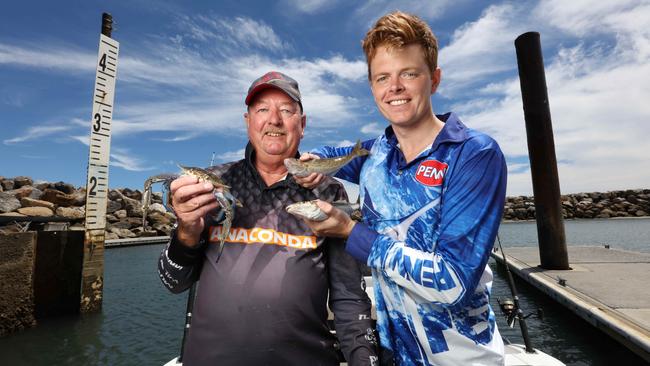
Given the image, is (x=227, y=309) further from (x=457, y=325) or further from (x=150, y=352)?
(x=150, y=352)

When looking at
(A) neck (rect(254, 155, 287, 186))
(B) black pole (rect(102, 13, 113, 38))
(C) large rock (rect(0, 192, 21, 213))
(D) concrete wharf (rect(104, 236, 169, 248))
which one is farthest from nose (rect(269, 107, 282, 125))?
(D) concrete wharf (rect(104, 236, 169, 248))

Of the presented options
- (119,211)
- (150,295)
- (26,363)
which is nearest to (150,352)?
(26,363)

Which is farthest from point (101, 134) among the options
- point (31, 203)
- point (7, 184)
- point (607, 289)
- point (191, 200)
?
point (7, 184)

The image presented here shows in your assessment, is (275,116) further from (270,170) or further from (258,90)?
(270,170)

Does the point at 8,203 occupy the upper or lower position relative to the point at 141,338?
upper

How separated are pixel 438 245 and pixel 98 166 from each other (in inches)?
498

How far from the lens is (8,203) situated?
30688 millimetres

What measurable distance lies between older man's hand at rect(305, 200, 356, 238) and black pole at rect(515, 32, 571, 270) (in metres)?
14.3

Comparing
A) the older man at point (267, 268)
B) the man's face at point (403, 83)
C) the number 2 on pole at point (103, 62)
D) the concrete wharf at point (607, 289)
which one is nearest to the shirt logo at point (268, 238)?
the older man at point (267, 268)

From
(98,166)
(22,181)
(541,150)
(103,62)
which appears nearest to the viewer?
(98,166)

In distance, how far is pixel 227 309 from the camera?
2.59 m

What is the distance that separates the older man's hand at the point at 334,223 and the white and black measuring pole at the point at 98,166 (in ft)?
38.6

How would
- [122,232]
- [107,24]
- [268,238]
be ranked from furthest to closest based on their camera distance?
[122,232], [107,24], [268,238]

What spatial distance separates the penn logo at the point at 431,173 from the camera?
2.27 metres
